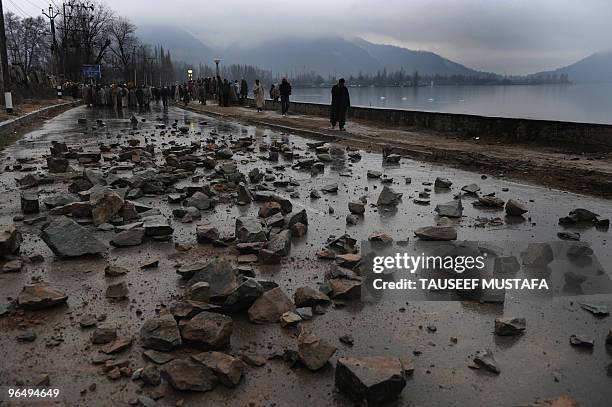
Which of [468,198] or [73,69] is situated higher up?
[73,69]

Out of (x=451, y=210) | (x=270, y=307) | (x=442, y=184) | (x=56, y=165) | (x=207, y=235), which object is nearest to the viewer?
(x=270, y=307)

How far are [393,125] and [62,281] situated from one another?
17.5m

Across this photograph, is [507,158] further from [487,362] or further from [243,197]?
[487,362]

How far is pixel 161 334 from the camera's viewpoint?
3336 mm

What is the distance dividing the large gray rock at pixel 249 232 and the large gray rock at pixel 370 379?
8.34ft

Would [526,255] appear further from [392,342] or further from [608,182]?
[608,182]

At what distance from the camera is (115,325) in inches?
143

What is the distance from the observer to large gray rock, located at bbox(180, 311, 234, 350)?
10.8 ft

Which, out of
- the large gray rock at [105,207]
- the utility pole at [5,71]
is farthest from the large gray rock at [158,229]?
the utility pole at [5,71]

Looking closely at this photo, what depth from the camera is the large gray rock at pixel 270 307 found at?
3.74 meters

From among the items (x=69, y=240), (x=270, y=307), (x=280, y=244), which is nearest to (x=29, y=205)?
(x=69, y=240)

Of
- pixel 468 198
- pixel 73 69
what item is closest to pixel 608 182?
pixel 468 198

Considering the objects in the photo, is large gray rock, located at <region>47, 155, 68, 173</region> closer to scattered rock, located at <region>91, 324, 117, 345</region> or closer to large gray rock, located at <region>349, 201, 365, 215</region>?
large gray rock, located at <region>349, 201, 365, 215</region>

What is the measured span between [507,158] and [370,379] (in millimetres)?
9686
